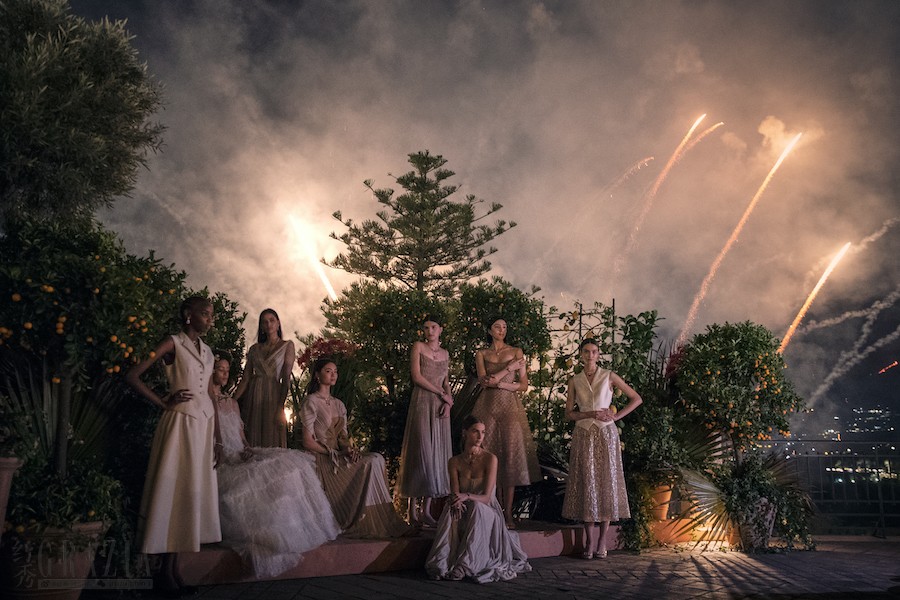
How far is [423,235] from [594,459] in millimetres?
16656

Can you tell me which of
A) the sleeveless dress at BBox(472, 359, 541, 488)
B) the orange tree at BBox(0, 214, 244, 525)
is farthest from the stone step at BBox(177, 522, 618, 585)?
the orange tree at BBox(0, 214, 244, 525)

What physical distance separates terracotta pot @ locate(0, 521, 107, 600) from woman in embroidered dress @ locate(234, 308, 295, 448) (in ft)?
7.40

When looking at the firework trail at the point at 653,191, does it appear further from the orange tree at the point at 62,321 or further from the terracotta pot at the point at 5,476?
the terracotta pot at the point at 5,476

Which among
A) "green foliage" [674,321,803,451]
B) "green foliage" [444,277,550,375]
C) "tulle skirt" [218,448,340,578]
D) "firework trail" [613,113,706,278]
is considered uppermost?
"firework trail" [613,113,706,278]

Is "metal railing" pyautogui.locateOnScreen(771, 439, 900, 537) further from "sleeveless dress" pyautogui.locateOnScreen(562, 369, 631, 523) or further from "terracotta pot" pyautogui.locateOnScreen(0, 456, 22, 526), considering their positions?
"terracotta pot" pyautogui.locateOnScreen(0, 456, 22, 526)

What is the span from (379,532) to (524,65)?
711 inches

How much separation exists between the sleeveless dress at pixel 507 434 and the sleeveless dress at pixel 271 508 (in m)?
1.69

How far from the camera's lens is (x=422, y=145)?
22.7 m

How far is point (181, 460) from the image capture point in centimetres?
446

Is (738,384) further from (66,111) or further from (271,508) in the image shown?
(66,111)

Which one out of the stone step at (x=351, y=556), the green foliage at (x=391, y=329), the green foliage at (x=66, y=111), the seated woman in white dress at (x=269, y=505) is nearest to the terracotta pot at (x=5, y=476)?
the stone step at (x=351, y=556)

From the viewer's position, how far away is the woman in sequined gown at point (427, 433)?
6.45 metres

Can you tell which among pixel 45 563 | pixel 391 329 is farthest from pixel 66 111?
pixel 45 563

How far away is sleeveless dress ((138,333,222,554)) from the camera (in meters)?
4.36
